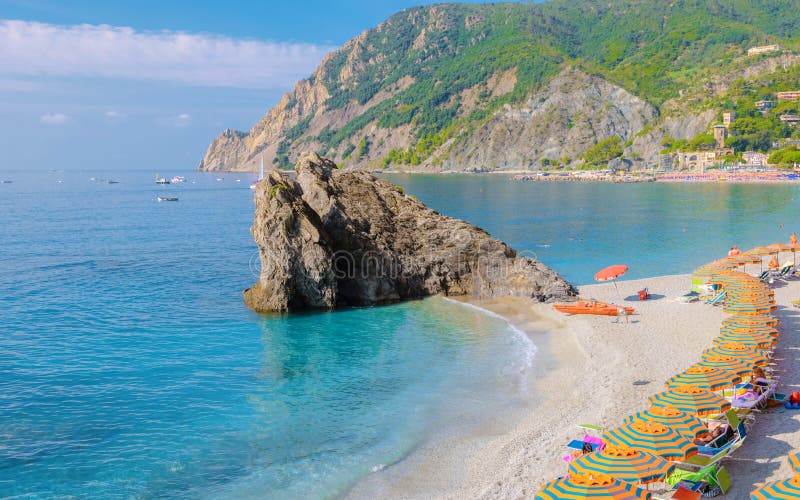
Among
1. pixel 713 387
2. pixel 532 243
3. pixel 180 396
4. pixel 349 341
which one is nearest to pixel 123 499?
pixel 180 396

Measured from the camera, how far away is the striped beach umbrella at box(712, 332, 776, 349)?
2241cm

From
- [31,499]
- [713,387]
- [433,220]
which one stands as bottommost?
[31,499]

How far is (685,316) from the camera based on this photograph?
108ft

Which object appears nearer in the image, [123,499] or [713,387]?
[123,499]

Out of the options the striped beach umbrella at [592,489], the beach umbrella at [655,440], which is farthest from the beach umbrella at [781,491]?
the beach umbrella at [655,440]

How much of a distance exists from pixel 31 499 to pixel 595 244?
56.8 meters

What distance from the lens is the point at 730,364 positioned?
2003 centimetres

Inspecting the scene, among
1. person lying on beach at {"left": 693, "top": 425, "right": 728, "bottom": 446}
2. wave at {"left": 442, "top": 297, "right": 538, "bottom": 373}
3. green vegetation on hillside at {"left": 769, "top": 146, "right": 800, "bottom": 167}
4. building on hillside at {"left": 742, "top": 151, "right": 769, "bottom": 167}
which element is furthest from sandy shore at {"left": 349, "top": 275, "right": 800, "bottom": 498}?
building on hillside at {"left": 742, "top": 151, "right": 769, "bottom": 167}

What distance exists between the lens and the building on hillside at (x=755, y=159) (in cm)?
18338

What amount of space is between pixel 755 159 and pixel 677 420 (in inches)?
7950

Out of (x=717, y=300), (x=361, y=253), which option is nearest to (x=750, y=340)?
(x=717, y=300)

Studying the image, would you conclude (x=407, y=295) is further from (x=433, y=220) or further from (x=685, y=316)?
(x=685, y=316)

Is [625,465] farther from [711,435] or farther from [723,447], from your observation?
[711,435]

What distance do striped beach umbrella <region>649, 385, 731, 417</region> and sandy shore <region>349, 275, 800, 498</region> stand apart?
1449 mm
